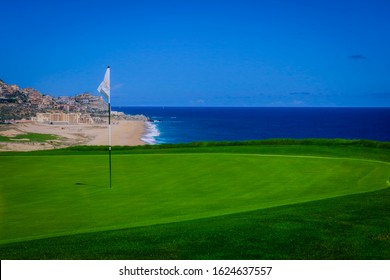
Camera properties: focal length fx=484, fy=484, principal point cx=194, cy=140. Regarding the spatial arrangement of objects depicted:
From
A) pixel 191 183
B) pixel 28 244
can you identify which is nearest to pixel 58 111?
pixel 191 183

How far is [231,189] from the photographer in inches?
504

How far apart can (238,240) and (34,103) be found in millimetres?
61312

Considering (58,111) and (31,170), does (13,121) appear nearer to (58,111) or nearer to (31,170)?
(58,111)

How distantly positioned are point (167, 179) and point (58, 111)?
6162 centimetres

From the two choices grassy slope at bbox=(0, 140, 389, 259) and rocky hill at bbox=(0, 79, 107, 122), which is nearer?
grassy slope at bbox=(0, 140, 389, 259)

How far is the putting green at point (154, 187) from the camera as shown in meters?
9.84

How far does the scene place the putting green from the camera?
9844 mm

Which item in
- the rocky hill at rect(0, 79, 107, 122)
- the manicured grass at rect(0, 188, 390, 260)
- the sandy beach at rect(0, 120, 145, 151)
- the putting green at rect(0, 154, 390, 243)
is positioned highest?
the rocky hill at rect(0, 79, 107, 122)

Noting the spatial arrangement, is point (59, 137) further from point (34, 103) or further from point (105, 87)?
point (105, 87)

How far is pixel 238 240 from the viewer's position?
308 inches

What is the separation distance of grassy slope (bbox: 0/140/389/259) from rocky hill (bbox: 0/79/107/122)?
157 feet

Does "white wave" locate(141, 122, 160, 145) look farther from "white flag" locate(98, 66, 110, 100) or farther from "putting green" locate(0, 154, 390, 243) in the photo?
"white flag" locate(98, 66, 110, 100)

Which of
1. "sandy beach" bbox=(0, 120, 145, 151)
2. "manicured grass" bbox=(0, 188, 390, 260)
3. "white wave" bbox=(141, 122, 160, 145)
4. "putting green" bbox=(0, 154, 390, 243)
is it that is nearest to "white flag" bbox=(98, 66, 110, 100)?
"putting green" bbox=(0, 154, 390, 243)

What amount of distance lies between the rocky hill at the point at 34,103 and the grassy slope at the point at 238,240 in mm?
47982
